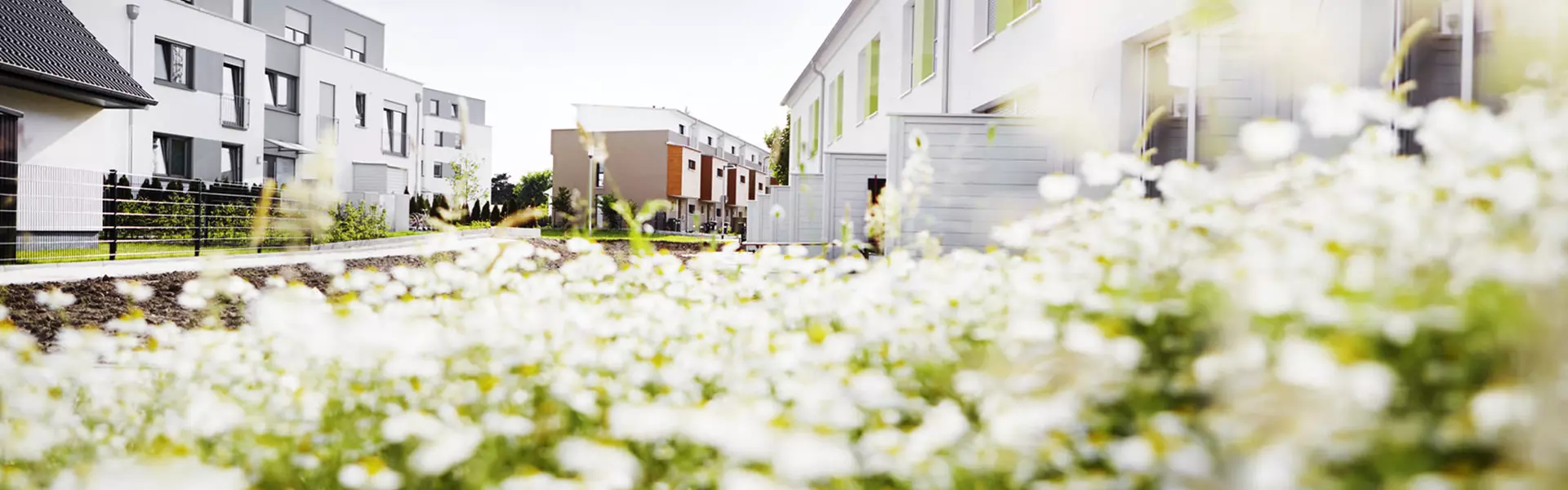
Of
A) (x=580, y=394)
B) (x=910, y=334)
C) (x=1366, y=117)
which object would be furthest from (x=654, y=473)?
(x=1366, y=117)

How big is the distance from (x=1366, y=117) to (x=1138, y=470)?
11.6ft

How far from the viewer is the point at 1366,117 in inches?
157

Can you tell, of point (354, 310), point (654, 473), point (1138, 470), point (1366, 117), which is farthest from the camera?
point (1366, 117)

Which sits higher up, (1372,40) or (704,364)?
(1372,40)

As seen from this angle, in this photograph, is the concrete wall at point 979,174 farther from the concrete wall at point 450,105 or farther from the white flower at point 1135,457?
the concrete wall at point 450,105

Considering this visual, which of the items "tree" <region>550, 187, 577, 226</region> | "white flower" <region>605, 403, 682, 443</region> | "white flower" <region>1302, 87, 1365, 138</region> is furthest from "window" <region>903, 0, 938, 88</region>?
"tree" <region>550, 187, 577, 226</region>

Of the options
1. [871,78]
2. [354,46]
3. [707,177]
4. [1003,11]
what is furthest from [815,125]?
[707,177]

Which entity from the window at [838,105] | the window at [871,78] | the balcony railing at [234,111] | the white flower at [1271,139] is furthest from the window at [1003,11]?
the balcony railing at [234,111]

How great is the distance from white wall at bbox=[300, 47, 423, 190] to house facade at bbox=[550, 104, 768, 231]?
1096 centimetres

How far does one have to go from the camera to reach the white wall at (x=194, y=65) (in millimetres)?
17828

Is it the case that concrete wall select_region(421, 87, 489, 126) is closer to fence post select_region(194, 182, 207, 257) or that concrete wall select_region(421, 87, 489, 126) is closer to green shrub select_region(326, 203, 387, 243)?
green shrub select_region(326, 203, 387, 243)

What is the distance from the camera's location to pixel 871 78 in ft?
46.9

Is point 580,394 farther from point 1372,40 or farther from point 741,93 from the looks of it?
point 741,93

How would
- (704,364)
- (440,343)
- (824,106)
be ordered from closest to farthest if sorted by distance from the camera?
(704,364) → (440,343) → (824,106)
